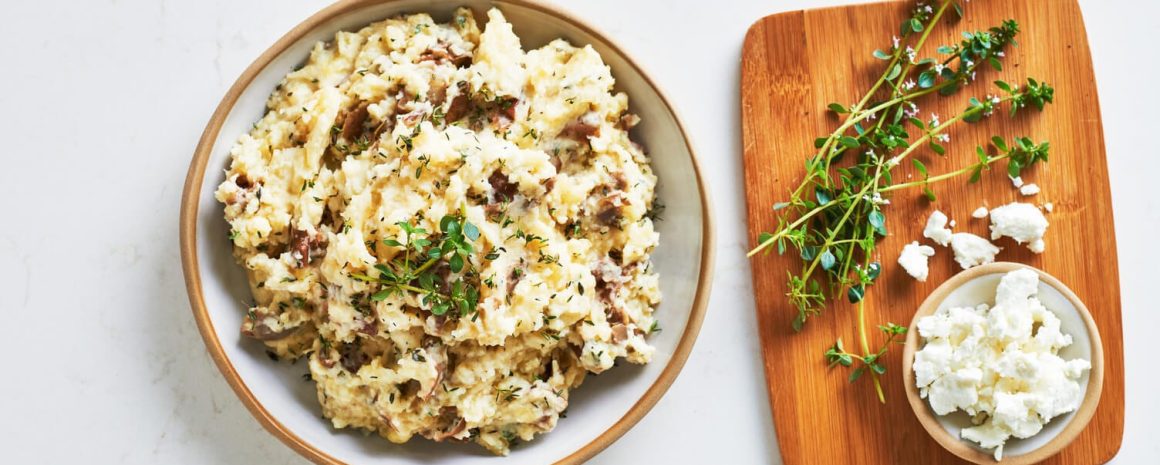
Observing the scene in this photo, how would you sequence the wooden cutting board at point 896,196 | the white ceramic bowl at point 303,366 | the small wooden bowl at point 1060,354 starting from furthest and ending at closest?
the wooden cutting board at point 896,196 → the small wooden bowl at point 1060,354 → the white ceramic bowl at point 303,366

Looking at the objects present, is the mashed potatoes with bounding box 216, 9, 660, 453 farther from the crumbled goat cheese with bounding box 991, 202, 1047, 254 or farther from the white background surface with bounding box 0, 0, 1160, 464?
the crumbled goat cheese with bounding box 991, 202, 1047, 254

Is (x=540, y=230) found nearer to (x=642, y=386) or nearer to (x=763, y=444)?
(x=642, y=386)

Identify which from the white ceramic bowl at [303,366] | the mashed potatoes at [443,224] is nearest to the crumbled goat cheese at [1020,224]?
the white ceramic bowl at [303,366]

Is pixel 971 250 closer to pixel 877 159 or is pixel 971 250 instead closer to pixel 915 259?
pixel 915 259

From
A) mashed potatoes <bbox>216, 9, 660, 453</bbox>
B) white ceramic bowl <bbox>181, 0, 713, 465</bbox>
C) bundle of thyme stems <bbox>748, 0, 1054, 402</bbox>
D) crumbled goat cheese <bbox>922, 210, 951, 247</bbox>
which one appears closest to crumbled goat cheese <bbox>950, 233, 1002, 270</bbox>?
crumbled goat cheese <bbox>922, 210, 951, 247</bbox>

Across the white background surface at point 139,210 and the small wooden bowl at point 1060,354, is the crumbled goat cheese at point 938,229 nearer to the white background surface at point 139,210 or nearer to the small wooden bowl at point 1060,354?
the small wooden bowl at point 1060,354

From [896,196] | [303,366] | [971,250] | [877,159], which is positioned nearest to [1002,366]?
[971,250]
